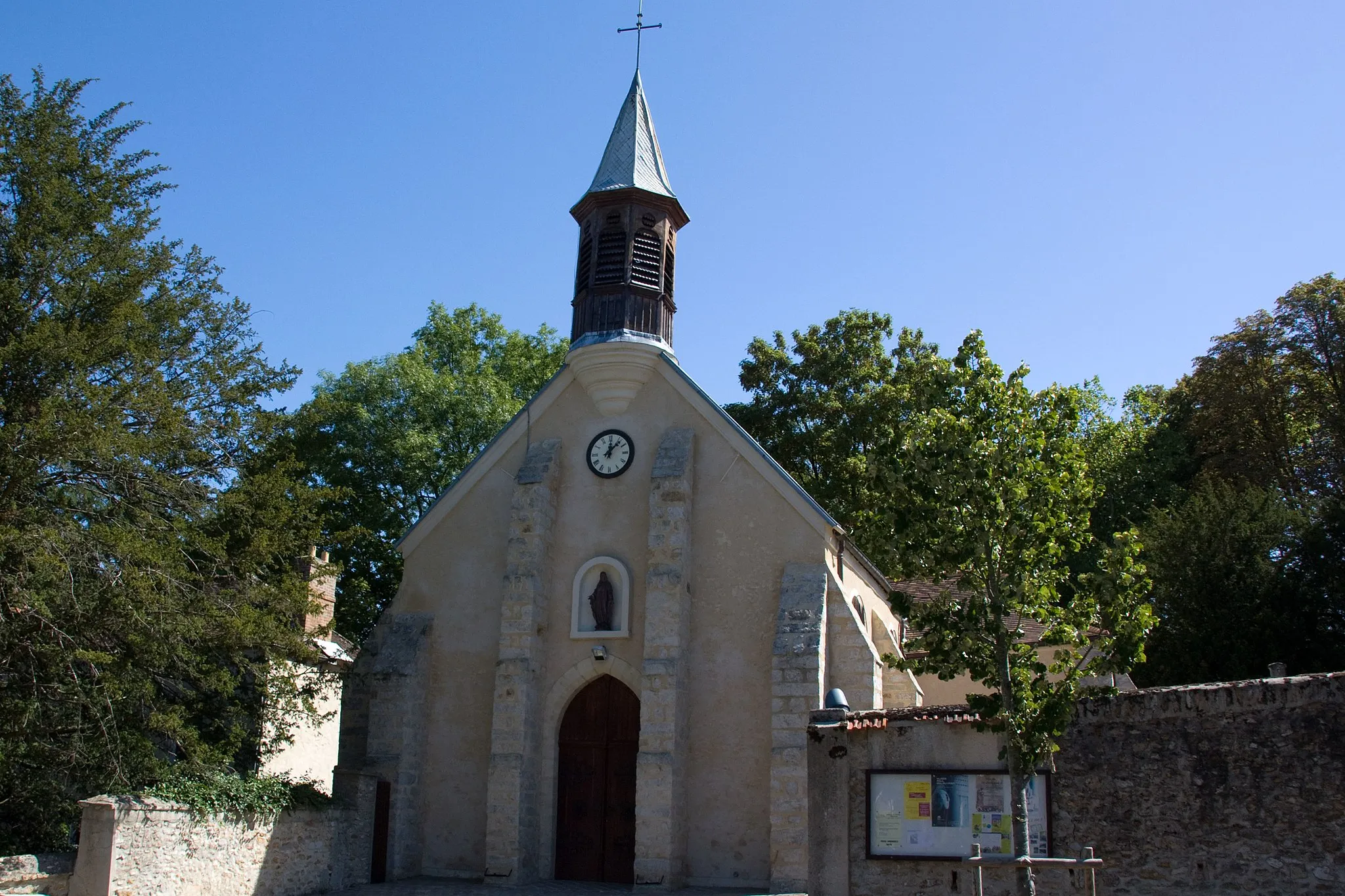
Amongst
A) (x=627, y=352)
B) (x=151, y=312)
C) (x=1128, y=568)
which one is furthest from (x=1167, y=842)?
(x=151, y=312)

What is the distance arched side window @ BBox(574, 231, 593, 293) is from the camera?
70.0ft

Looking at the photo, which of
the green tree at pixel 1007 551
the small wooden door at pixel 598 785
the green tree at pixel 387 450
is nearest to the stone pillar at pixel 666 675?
the small wooden door at pixel 598 785

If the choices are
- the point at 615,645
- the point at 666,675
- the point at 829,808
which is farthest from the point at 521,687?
the point at 829,808

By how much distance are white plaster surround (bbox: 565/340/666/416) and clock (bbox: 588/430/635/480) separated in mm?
457

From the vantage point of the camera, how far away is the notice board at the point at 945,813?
13234mm

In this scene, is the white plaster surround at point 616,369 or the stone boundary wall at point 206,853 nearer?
the stone boundary wall at point 206,853

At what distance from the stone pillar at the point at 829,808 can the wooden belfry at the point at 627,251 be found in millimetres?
8741

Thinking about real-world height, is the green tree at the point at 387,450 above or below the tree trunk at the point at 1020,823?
above

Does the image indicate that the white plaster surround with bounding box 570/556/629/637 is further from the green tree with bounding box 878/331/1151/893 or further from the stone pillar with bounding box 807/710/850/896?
the green tree with bounding box 878/331/1151/893

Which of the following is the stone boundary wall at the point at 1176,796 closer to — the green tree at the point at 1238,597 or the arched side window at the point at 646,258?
the arched side window at the point at 646,258

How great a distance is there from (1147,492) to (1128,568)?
25.3 meters

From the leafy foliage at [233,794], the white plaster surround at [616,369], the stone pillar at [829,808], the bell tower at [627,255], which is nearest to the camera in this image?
the stone pillar at [829,808]

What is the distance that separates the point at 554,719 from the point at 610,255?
28.4 feet

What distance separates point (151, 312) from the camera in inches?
646
